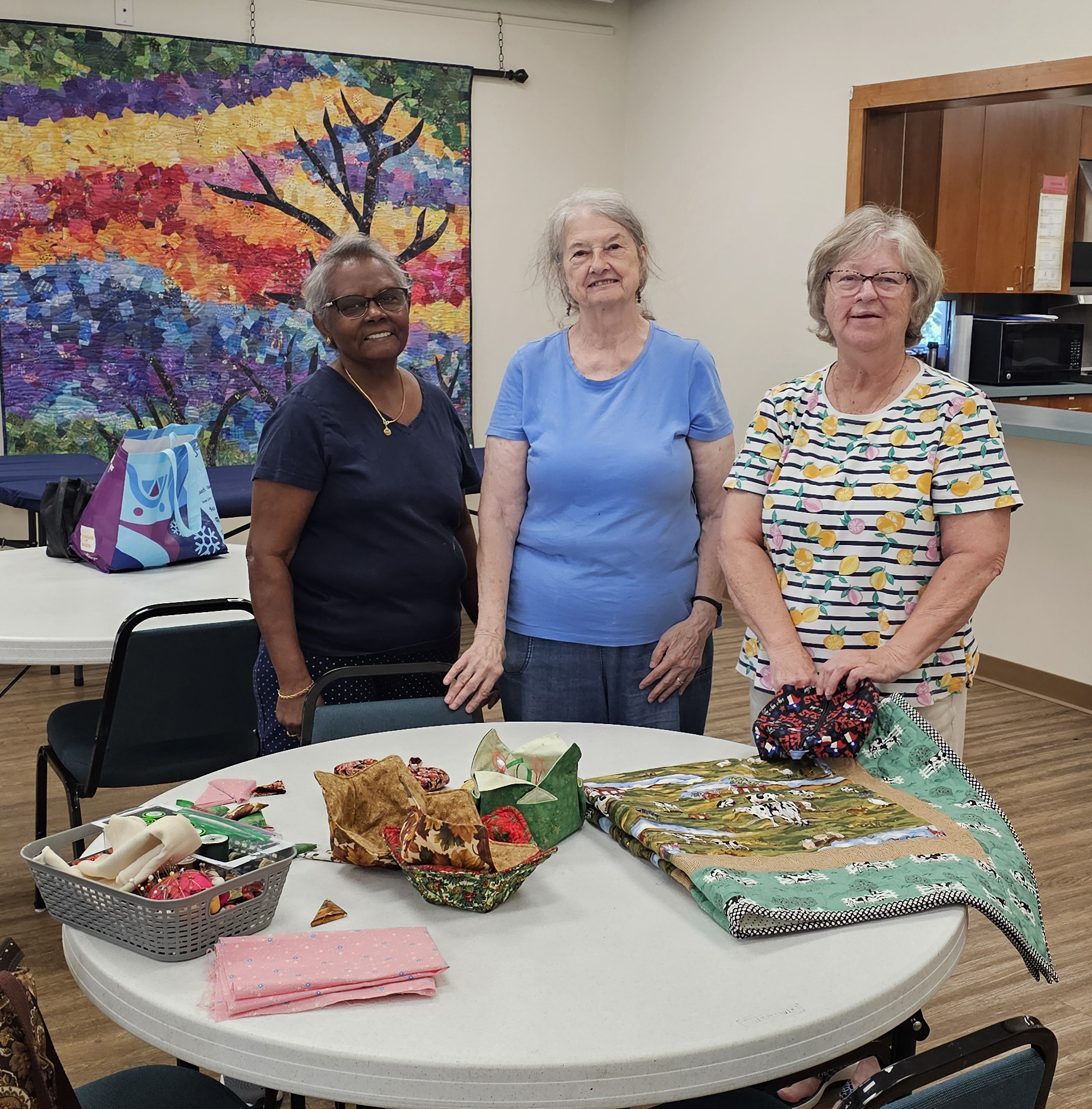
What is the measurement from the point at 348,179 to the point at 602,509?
4517 mm

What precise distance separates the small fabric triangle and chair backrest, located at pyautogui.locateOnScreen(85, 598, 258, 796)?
49.1 inches

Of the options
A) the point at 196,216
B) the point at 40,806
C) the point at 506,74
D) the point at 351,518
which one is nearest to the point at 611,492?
the point at 351,518

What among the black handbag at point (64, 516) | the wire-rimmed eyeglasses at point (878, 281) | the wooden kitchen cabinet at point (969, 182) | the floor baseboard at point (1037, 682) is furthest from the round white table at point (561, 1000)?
the wooden kitchen cabinet at point (969, 182)

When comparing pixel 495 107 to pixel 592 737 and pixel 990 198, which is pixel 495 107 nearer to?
pixel 990 198

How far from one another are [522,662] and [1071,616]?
3.21 meters

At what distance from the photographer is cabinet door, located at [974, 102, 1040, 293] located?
5.30 m

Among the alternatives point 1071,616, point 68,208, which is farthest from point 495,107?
point 1071,616

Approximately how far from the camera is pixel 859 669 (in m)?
1.80

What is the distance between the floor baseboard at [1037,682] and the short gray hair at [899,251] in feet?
10.2

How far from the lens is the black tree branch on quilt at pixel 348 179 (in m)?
5.94

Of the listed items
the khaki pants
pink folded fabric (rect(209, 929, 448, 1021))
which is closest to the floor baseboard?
the khaki pants

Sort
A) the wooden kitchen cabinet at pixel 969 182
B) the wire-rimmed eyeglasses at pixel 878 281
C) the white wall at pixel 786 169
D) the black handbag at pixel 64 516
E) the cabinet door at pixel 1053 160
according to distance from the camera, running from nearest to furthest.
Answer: the wire-rimmed eyeglasses at pixel 878 281, the black handbag at pixel 64 516, the white wall at pixel 786 169, the wooden kitchen cabinet at pixel 969 182, the cabinet door at pixel 1053 160

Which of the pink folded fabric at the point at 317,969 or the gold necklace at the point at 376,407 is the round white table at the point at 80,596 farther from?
the pink folded fabric at the point at 317,969

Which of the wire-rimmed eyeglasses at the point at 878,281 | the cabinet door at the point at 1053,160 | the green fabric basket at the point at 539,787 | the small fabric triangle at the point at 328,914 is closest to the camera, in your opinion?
the small fabric triangle at the point at 328,914
